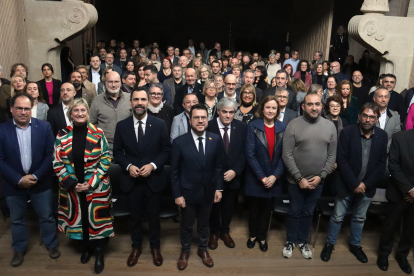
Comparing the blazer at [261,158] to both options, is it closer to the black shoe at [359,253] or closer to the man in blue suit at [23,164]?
the black shoe at [359,253]

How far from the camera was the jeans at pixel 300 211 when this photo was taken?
3561mm

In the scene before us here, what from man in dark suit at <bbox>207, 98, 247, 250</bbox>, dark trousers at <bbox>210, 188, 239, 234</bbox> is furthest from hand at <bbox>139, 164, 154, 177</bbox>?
dark trousers at <bbox>210, 188, 239, 234</bbox>

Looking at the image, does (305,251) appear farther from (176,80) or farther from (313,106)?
(176,80)

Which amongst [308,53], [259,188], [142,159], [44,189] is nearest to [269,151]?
[259,188]

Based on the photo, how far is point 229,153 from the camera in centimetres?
364

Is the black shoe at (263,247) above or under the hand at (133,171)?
under

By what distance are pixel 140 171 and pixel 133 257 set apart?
0.90 meters

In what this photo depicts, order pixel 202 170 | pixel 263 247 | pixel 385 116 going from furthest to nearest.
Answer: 1. pixel 385 116
2. pixel 263 247
3. pixel 202 170

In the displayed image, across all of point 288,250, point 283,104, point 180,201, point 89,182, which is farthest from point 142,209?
point 283,104

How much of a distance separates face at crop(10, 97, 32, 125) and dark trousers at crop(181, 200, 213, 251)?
5.37 feet

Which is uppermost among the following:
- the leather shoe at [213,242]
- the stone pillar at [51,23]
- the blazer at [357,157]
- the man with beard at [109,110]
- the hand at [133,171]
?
the stone pillar at [51,23]

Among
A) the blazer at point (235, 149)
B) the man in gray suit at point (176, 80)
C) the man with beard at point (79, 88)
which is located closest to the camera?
the blazer at point (235, 149)

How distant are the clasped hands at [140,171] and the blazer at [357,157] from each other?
5.91ft

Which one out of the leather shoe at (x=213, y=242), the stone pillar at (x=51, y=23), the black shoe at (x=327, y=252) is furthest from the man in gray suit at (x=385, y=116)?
the stone pillar at (x=51, y=23)
